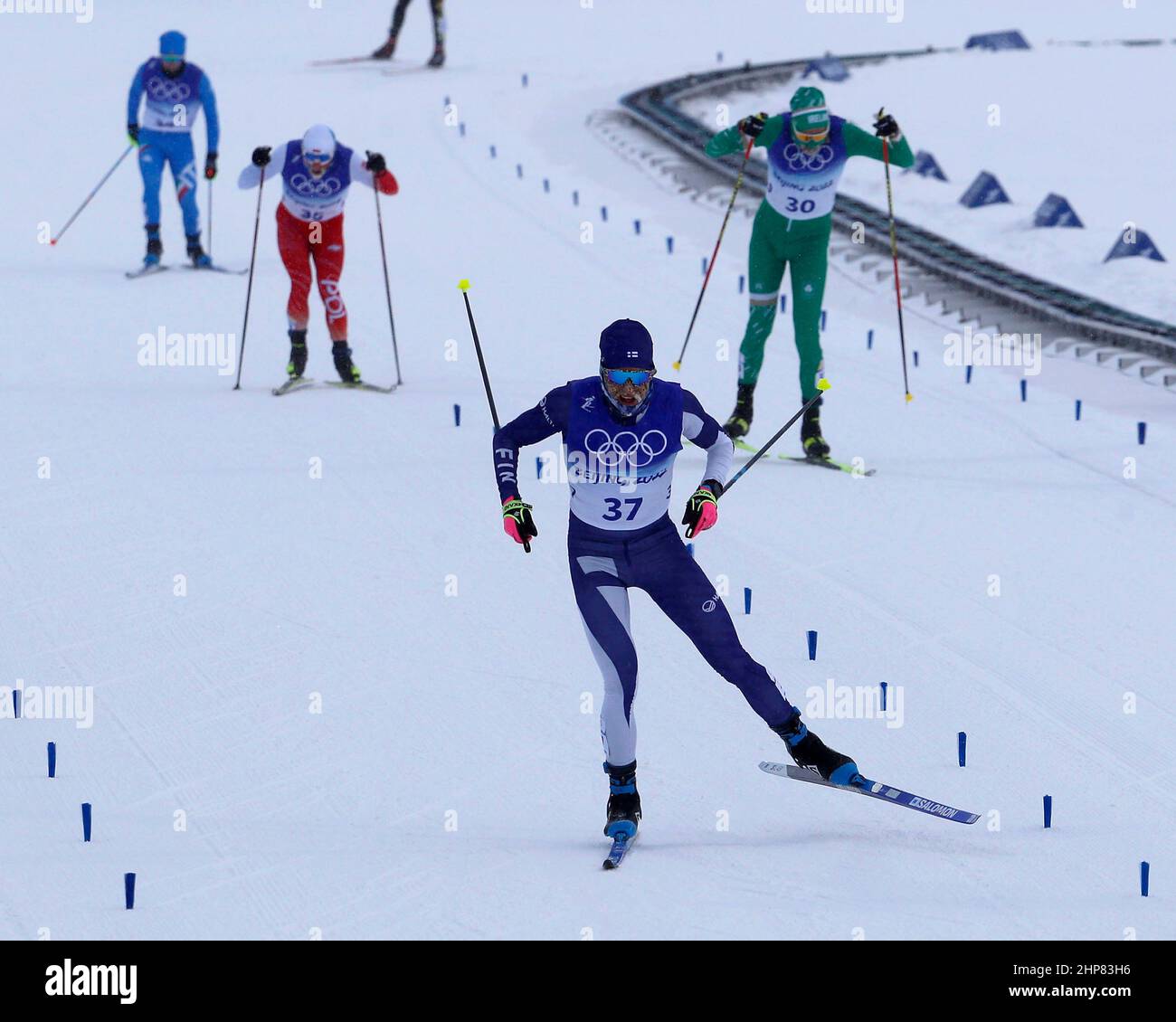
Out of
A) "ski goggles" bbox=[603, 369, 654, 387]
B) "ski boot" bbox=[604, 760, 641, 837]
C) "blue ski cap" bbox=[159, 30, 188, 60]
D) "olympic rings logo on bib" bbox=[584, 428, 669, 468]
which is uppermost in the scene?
"ski goggles" bbox=[603, 369, 654, 387]

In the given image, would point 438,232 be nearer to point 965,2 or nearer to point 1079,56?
point 1079,56

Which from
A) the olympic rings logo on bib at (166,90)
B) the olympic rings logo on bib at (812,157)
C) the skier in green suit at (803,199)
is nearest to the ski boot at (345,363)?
the skier in green suit at (803,199)

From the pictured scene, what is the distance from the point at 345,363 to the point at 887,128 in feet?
12.6

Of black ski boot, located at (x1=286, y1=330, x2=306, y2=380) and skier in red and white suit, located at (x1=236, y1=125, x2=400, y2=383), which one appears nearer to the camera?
skier in red and white suit, located at (x1=236, y1=125, x2=400, y2=383)

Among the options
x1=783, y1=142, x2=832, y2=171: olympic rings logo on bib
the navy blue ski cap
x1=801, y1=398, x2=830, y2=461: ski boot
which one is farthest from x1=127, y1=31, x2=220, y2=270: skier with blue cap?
the navy blue ski cap

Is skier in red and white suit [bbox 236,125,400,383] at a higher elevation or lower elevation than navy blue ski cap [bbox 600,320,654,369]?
lower

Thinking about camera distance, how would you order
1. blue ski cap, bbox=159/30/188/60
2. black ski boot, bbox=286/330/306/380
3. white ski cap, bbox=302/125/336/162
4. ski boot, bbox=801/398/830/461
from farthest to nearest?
blue ski cap, bbox=159/30/188/60 → black ski boot, bbox=286/330/306/380 → white ski cap, bbox=302/125/336/162 → ski boot, bbox=801/398/830/461

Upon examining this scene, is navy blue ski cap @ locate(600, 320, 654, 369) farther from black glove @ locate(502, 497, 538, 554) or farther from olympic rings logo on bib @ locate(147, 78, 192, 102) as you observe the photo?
olympic rings logo on bib @ locate(147, 78, 192, 102)

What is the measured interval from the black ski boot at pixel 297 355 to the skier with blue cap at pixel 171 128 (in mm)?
2941

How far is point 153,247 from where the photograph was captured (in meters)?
14.4

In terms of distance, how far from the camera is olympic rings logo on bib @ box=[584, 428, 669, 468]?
20.1ft

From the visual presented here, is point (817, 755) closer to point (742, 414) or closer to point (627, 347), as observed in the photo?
point (627, 347)
